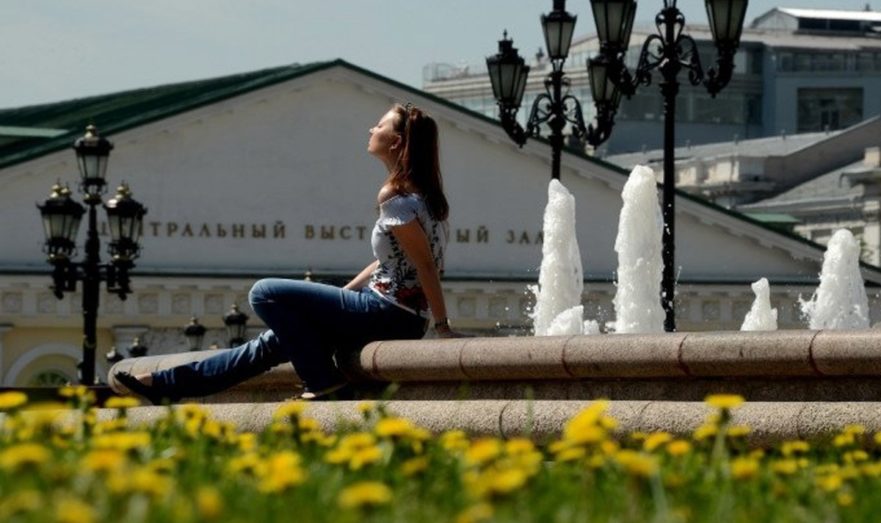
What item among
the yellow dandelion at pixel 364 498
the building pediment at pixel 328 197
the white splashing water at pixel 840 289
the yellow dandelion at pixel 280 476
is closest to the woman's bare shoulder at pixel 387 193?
the yellow dandelion at pixel 280 476

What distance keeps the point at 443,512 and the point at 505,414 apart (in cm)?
455

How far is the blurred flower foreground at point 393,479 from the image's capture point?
18.4 feet

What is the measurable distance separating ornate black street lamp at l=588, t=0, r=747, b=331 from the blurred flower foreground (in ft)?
42.5

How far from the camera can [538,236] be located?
7019 cm

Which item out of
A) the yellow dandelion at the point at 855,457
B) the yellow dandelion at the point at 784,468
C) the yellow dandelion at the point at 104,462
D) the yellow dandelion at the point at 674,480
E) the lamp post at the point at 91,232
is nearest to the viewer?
the yellow dandelion at the point at 104,462

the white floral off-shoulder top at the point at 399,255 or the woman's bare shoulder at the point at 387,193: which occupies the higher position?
the woman's bare shoulder at the point at 387,193

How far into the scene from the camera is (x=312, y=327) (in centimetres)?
1191

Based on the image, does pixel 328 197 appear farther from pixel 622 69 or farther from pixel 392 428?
pixel 392 428

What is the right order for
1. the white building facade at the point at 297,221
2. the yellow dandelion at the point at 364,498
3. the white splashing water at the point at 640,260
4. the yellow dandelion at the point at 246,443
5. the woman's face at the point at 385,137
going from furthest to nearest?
the white building facade at the point at 297,221 < the white splashing water at the point at 640,260 < the woman's face at the point at 385,137 < the yellow dandelion at the point at 246,443 < the yellow dandelion at the point at 364,498

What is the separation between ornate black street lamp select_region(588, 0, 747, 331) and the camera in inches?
838

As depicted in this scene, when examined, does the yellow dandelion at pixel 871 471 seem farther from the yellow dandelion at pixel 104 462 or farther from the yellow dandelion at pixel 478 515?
the yellow dandelion at pixel 104 462

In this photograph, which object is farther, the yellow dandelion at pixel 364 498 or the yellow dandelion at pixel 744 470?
the yellow dandelion at pixel 744 470

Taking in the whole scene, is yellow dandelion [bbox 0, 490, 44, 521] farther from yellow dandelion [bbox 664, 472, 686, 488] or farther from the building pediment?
the building pediment

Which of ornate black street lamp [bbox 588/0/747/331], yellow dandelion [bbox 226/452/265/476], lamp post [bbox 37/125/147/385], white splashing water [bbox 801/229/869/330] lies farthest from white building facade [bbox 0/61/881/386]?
yellow dandelion [bbox 226/452/265/476]
